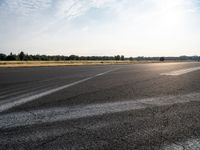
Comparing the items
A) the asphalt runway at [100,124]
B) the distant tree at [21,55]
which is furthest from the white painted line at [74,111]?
the distant tree at [21,55]

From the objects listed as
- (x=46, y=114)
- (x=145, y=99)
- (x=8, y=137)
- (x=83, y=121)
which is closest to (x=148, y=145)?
(x=83, y=121)

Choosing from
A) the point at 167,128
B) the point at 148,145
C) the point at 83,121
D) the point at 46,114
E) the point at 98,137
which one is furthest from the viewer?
the point at 46,114

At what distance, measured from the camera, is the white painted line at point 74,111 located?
4508 millimetres

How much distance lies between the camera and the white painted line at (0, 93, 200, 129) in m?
4.51

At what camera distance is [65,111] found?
5.37 metres

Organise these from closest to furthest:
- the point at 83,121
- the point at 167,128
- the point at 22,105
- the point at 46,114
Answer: the point at 167,128 → the point at 83,121 → the point at 46,114 → the point at 22,105

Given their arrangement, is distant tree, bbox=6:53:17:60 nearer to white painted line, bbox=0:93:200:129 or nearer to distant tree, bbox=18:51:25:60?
distant tree, bbox=18:51:25:60

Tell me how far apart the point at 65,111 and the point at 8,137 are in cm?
186

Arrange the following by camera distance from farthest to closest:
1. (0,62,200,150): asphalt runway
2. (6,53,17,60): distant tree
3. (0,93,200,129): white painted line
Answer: (6,53,17,60): distant tree → (0,93,200,129): white painted line → (0,62,200,150): asphalt runway

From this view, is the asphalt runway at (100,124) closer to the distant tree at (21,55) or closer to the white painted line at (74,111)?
the white painted line at (74,111)

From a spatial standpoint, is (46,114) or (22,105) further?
(22,105)

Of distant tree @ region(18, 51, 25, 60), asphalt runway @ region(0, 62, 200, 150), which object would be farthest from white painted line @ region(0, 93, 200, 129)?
distant tree @ region(18, 51, 25, 60)

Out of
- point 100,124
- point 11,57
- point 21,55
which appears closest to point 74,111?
point 100,124

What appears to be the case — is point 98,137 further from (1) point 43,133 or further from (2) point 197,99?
(2) point 197,99
